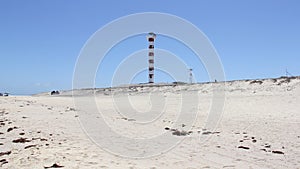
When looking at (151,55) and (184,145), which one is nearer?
(184,145)

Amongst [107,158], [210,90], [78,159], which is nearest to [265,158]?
[107,158]

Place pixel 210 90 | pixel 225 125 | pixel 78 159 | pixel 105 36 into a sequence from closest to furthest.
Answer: pixel 78 159 < pixel 105 36 < pixel 225 125 < pixel 210 90

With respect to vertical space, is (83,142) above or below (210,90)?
below

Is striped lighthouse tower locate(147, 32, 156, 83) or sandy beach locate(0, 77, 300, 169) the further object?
striped lighthouse tower locate(147, 32, 156, 83)

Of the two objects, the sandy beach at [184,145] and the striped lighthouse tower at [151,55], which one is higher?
the striped lighthouse tower at [151,55]

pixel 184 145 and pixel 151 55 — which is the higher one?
pixel 151 55

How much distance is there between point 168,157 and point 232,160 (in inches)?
66.7

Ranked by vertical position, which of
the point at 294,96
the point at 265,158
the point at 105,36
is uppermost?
the point at 105,36

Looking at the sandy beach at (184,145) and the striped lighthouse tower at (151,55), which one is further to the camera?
the striped lighthouse tower at (151,55)

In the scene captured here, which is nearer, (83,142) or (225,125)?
(83,142)

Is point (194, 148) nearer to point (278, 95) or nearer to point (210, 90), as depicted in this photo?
point (278, 95)

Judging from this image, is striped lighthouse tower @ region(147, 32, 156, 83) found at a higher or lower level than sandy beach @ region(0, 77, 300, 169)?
higher

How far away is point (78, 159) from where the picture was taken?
808 centimetres

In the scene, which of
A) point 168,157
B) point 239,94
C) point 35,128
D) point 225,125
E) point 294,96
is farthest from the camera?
point 239,94
